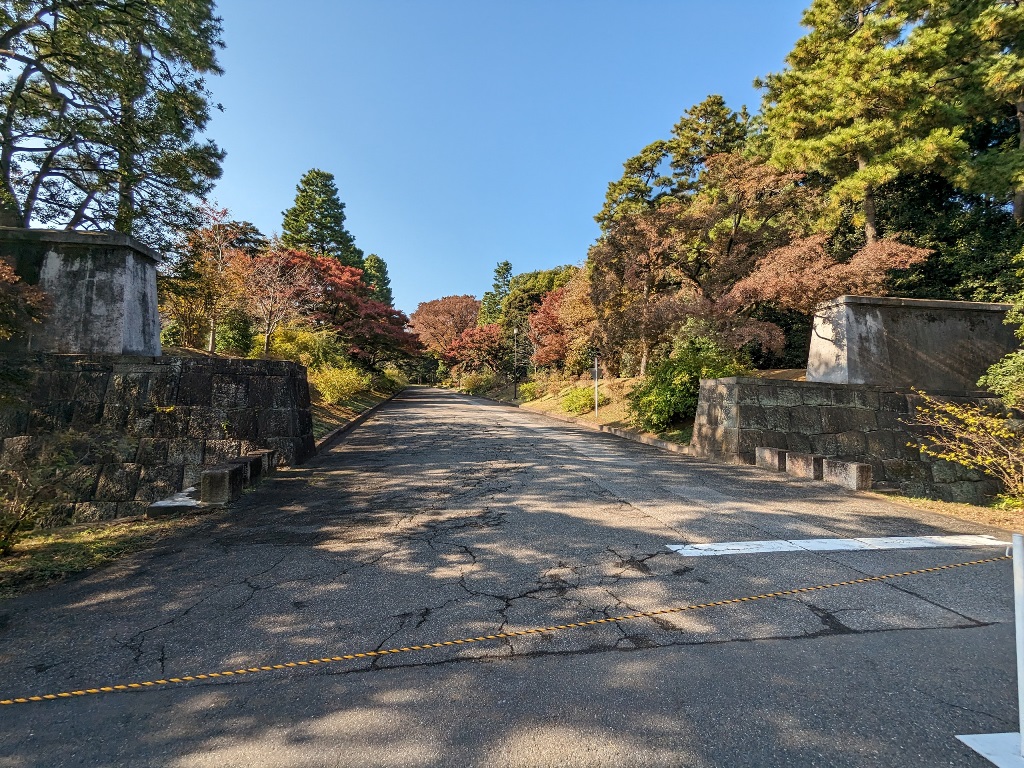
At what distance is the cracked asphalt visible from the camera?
1.80m

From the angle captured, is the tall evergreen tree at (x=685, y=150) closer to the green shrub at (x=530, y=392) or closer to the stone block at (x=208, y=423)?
the green shrub at (x=530, y=392)

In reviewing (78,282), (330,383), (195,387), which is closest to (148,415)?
(195,387)

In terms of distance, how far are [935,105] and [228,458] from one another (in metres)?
18.6

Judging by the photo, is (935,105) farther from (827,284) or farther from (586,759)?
(586,759)

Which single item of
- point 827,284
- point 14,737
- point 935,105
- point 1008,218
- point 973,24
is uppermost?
point 973,24

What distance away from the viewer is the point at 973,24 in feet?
40.1

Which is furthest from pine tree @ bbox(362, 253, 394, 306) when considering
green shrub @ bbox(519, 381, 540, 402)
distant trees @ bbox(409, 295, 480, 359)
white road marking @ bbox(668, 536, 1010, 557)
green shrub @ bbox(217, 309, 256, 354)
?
white road marking @ bbox(668, 536, 1010, 557)

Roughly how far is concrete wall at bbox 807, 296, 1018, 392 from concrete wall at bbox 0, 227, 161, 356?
1378 cm

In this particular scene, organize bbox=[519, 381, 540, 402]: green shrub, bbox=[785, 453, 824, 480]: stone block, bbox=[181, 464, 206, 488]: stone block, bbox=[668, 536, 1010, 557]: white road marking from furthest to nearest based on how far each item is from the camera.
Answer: bbox=[519, 381, 540, 402]: green shrub → bbox=[785, 453, 824, 480]: stone block → bbox=[181, 464, 206, 488]: stone block → bbox=[668, 536, 1010, 557]: white road marking

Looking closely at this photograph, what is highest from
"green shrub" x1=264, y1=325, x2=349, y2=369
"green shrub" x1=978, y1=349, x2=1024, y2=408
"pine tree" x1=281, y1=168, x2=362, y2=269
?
"pine tree" x1=281, y1=168, x2=362, y2=269

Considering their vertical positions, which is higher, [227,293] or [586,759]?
[227,293]

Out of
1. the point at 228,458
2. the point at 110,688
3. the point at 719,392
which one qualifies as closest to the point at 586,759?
the point at 110,688

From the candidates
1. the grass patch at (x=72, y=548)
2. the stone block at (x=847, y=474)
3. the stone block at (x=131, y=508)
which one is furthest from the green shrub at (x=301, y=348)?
the stone block at (x=847, y=474)

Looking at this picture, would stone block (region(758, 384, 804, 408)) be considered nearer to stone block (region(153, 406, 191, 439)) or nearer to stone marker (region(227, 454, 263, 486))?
stone marker (region(227, 454, 263, 486))
